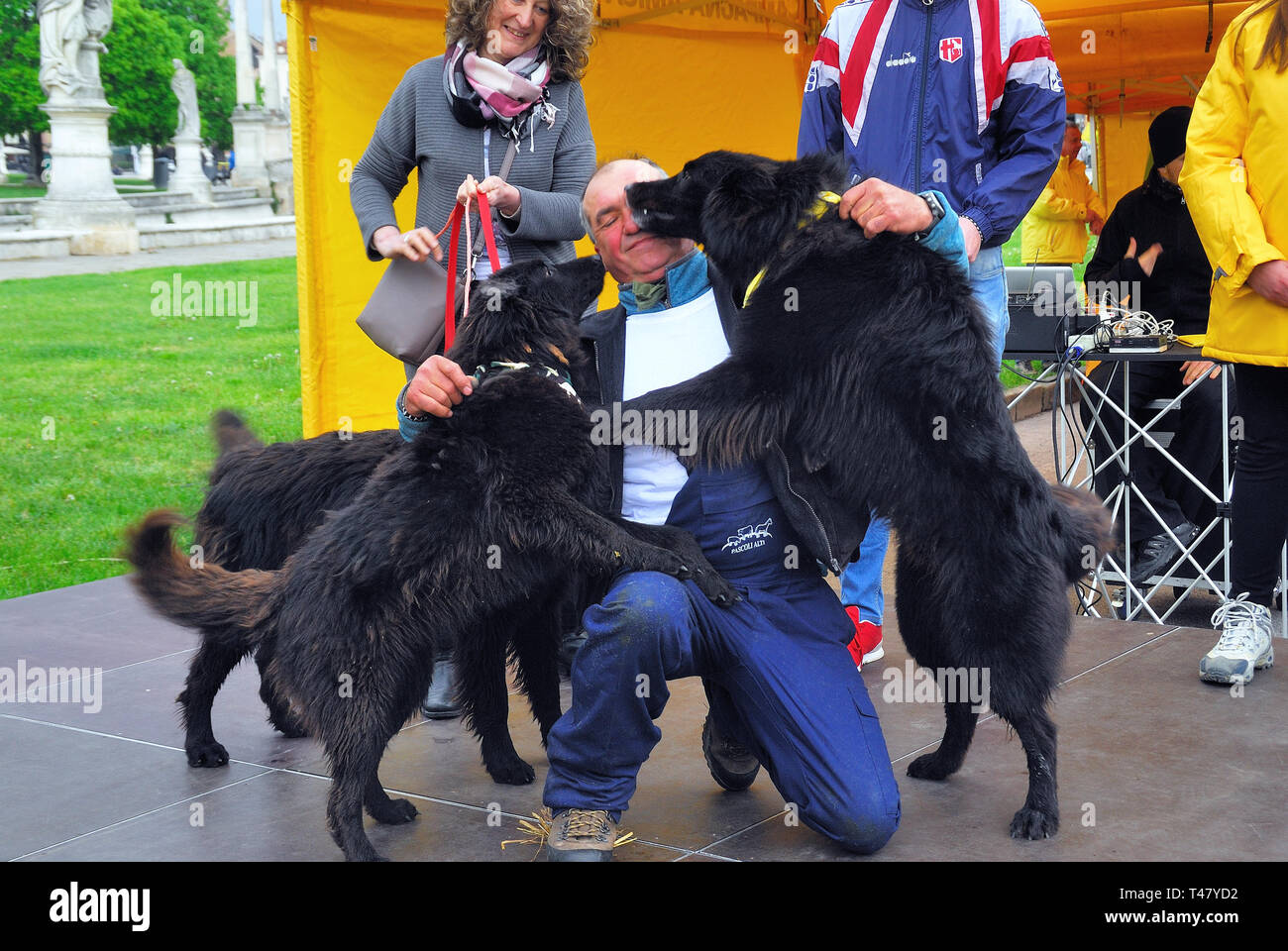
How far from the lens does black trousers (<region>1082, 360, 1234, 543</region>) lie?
4.59 m

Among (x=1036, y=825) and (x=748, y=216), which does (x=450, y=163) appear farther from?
(x=1036, y=825)

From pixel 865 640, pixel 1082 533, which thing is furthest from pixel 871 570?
pixel 1082 533

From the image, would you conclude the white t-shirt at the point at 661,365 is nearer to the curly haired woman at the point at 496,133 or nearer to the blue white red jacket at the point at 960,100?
the curly haired woman at the point at 496,133

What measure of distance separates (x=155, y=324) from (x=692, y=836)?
10430 mm

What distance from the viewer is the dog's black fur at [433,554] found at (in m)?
2.36

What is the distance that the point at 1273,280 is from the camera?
3189 millimetres

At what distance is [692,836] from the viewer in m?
2.60

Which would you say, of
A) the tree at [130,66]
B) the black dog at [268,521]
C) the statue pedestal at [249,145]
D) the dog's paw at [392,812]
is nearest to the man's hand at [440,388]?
the black dog at [268,521]

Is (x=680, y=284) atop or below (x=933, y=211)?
below

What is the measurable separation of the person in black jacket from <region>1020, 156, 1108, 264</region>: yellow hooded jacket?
449 centimetres

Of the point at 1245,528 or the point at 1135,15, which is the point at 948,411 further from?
the point at 1135,15

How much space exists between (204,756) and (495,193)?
1641 millimetres

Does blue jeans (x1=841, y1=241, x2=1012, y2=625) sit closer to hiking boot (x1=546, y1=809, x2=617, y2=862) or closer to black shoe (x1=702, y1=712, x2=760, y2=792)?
black shoe (x1=702, y1=712, x2=760, y2=792)

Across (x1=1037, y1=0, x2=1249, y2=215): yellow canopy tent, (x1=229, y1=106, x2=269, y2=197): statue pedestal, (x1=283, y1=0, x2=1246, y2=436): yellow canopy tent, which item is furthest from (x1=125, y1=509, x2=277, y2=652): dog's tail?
(x1=229, y1=106, x2=269, y2=197): statue pedestal
